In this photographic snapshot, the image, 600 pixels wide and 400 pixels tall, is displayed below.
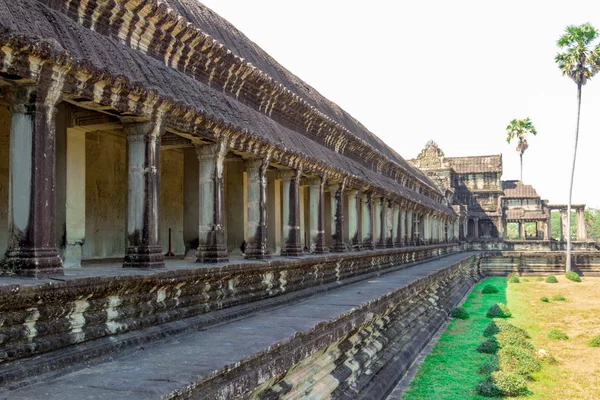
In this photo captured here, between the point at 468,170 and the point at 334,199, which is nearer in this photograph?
the point at 334,199

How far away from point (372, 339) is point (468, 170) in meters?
50.0

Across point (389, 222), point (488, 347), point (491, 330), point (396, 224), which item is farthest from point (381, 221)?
point (488, 347)

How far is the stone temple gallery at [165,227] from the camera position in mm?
4379

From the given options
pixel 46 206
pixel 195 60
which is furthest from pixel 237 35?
pixel 46 206

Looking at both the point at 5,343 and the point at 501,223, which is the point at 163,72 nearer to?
the point at 5,343

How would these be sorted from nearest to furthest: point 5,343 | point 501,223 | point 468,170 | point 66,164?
point 5,343
point 66,164
point 501,223
point 468,170

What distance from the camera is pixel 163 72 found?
6.76 meters

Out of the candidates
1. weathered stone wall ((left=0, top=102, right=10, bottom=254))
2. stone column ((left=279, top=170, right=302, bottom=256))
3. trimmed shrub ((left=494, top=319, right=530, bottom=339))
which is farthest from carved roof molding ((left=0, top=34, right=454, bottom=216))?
trimmed shrub ((left=494, top=319, right=530, bottom=339))

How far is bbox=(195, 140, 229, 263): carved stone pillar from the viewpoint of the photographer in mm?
7574

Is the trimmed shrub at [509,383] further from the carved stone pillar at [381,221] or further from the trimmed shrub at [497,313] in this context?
the carved stone pillar at [381,221]

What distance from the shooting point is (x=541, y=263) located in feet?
122

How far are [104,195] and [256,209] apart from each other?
2.33 meters

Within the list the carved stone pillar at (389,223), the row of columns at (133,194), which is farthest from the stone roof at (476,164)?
the row of columns at (133,194)

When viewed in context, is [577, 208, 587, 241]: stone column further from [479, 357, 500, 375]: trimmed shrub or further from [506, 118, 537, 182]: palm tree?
[479, 357, 500, 375]: trimmed shrub
